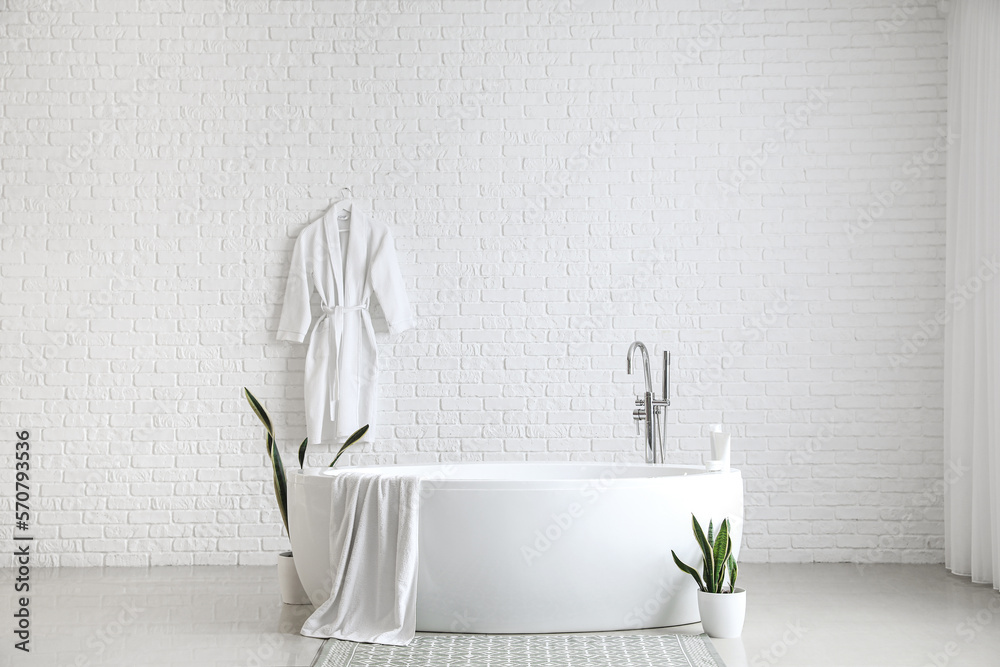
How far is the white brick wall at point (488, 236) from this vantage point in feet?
13.9

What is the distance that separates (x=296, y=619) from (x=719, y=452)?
1.65 meters

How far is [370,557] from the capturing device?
2.92 meters

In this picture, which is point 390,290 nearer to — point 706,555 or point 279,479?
point 279,479

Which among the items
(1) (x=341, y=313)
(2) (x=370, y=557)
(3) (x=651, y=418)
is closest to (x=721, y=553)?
(3) (x=651, y=418)

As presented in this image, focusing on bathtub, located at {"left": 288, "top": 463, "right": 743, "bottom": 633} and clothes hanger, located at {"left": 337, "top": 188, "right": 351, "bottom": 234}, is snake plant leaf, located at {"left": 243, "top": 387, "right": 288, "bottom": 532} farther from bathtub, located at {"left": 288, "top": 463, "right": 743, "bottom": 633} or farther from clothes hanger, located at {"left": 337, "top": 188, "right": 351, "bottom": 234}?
clothes hanger, located at {"left": 337, "top": 188, "right": 351, "bottom": 234}

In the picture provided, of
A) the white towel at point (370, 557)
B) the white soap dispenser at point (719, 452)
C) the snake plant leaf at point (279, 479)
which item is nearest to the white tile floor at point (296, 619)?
the white towel at point (370, 557)

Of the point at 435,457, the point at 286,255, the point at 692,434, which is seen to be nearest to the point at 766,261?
the point at 692,434

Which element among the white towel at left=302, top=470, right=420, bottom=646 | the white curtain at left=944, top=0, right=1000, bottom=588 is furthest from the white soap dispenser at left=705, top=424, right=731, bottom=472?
the white curtain at left=944, top=0, right=1000, bottom=588

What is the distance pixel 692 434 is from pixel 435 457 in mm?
1246

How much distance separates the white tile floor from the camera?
2.73m

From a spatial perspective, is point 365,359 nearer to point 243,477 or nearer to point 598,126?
point 243,477

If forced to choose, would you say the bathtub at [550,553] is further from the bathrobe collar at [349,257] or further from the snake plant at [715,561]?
the bathrobe collar at [349,257]

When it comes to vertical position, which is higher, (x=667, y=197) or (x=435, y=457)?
(x=667, y=197)

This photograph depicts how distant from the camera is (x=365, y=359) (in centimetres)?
424
